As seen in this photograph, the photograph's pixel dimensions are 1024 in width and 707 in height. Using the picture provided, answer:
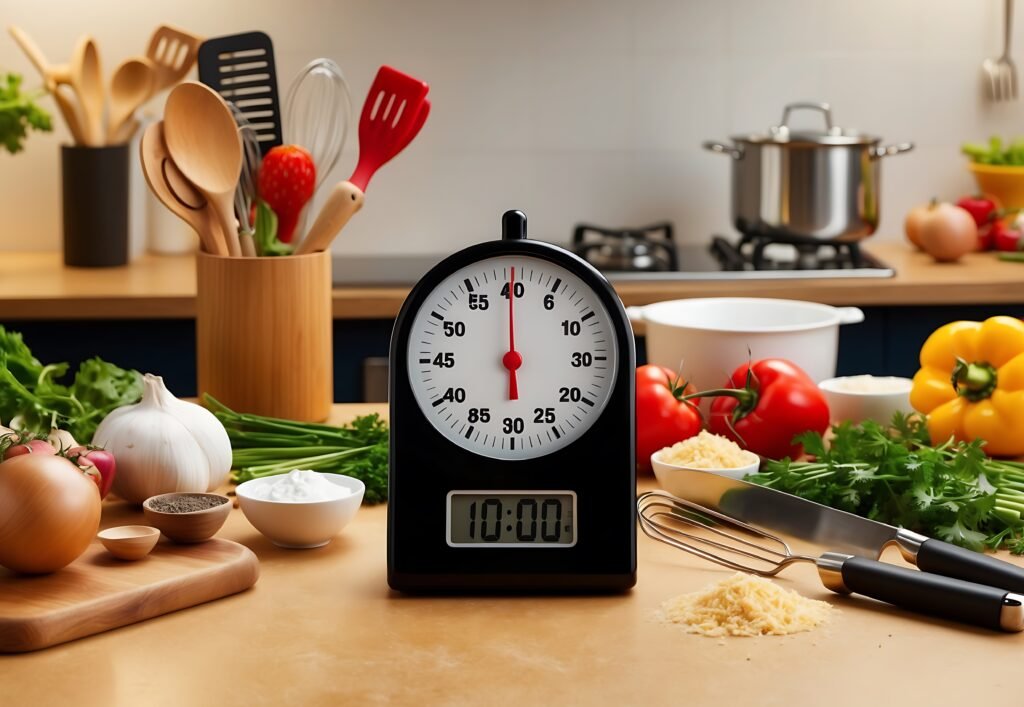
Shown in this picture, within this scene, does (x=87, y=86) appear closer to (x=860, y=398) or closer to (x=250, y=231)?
(x=250, y=231)

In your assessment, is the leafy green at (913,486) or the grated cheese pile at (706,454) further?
the grated cheese pile at (706,454)

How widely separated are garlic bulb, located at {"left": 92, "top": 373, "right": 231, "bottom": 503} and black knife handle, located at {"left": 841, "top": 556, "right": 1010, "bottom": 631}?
0.62 m

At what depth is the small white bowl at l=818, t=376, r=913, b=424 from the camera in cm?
156

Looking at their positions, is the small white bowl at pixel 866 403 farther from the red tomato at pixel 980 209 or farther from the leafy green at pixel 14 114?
the leafy green at pixel 14 114

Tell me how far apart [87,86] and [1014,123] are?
7.47 ft

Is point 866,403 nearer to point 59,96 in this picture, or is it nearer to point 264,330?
point 264,330

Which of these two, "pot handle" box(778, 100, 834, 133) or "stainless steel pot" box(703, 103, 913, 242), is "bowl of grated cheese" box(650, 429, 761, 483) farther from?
"pot handle" box(778, 100, 834, 133)

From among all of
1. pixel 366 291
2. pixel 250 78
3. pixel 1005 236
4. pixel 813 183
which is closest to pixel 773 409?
pixel 250 78

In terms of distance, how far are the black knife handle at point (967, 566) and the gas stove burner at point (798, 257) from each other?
185 cm

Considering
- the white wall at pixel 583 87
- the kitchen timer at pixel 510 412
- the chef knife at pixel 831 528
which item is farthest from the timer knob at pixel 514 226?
the white wall at pixel 583 87

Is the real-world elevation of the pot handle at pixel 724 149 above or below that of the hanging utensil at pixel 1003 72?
below

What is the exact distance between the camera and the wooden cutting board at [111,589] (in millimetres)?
939

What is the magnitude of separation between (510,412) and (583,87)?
2315 millimetres

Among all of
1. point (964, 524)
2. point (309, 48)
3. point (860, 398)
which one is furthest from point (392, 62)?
point (964, 524)
